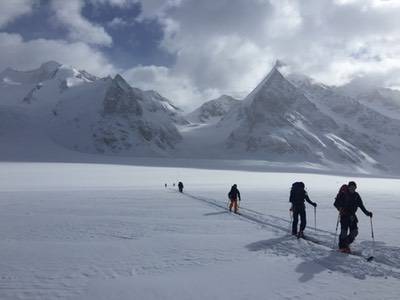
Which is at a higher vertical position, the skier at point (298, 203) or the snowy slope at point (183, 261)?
the skier at point (298, 203)

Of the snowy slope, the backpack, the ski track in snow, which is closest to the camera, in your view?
the snowy slope

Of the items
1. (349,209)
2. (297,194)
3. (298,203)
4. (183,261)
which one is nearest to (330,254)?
(349,209)

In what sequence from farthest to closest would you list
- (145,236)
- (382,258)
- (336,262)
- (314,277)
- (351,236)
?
(145,236) → (351,236) → (382,258) → (336,262) → (314,277)

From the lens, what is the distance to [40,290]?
9078 mm

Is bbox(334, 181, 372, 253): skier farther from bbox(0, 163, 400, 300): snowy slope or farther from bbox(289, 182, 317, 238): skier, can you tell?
bbox(289, 182, 317, 238): skier

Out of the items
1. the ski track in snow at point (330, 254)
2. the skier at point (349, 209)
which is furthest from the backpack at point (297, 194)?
the skier at point (349, 209)

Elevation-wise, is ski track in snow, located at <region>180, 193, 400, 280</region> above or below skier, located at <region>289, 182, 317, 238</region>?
below

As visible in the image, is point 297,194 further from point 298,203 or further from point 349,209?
point 349,209

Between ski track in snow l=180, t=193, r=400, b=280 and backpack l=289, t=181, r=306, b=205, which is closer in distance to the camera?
ski track in snow l=180, t=193, r=400, b=280

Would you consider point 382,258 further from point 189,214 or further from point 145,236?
point 189,214

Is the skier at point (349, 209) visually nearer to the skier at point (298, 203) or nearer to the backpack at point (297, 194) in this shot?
the skier at point (298, 203)

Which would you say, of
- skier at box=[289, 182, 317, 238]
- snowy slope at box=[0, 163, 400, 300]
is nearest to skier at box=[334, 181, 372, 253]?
snowy slope at box=[0, 163, 400, 300]

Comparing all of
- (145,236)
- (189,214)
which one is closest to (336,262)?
(145,236)

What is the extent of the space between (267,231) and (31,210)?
1304 cm
